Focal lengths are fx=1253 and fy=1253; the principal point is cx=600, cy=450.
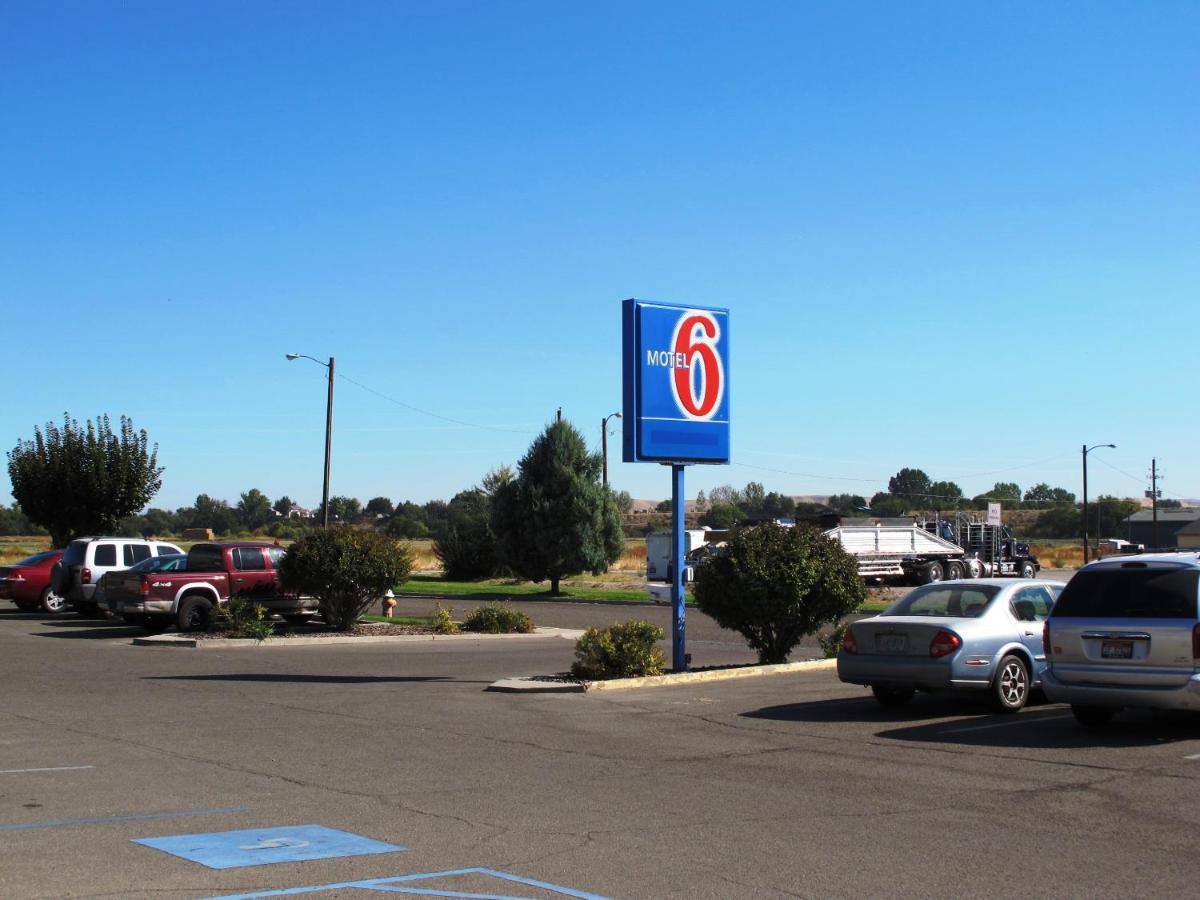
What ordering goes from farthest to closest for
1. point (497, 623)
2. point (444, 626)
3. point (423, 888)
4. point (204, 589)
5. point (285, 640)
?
point (497, 623), point (444, 626), point (204, 589), point (285, 640), point (423, 888)

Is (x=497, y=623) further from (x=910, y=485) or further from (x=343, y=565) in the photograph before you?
(x=910, y=485)

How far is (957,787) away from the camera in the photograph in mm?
9523

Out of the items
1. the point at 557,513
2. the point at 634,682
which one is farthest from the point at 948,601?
the point at 557,513

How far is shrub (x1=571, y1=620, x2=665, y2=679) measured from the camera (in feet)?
55.9

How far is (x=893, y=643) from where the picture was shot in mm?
13625

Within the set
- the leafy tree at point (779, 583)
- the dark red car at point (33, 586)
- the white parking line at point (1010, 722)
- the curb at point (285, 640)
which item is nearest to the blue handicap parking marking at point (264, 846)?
the white parking line at point (1010, 722)

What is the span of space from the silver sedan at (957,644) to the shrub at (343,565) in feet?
40.8

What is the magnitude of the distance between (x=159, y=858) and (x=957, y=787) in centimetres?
574

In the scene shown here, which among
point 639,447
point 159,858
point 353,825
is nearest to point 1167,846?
point 353,825

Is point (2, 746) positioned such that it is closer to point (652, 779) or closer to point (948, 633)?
point (652, 779)

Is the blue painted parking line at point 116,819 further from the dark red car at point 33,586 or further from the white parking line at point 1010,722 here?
the dark red car at point 33,586

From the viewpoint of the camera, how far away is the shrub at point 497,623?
26781 millimetres

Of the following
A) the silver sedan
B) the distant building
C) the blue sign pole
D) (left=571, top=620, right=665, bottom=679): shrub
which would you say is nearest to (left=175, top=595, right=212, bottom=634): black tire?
(left=571, top=620, right=665, bottom=679): shrub

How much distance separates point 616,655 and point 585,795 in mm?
7604
